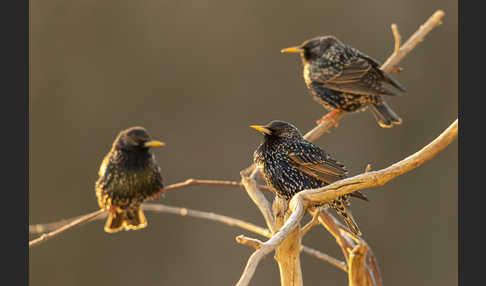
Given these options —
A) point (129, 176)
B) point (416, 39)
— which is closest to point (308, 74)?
point (416, 39)

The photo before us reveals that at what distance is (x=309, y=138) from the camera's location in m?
3.43

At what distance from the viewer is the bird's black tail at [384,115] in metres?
3.83

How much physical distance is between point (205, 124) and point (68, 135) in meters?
1.63

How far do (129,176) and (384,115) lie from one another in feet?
5.49

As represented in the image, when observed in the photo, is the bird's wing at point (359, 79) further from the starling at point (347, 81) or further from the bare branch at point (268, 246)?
the bare branch at point (268, 246)

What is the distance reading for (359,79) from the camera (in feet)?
12.6

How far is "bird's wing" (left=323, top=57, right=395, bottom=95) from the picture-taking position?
379cm

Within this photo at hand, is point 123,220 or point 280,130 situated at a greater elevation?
point 280,130

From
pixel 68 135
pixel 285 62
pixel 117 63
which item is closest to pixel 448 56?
pixel 285 62

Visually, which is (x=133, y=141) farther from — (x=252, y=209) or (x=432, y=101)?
(x=432, y=101)

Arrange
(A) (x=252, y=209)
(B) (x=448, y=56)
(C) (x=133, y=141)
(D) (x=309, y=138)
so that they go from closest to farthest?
(D) (x=309, y=138) < (C) (x=133, y=141) < (A) (x=252, y=209) < (B) (x=448, y=56)

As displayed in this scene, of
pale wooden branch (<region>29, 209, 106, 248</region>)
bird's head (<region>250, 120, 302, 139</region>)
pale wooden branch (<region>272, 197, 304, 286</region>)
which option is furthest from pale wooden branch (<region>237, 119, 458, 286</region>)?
pale wooden branch (<region>29, 209, 106, 248</region>)

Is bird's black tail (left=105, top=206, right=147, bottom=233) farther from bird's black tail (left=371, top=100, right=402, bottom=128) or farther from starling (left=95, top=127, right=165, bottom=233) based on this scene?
bird's black tail (left=371, top=100, right=402, bottom=128)

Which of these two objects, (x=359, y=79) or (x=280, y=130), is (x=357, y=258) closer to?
(x=280, y=130)
